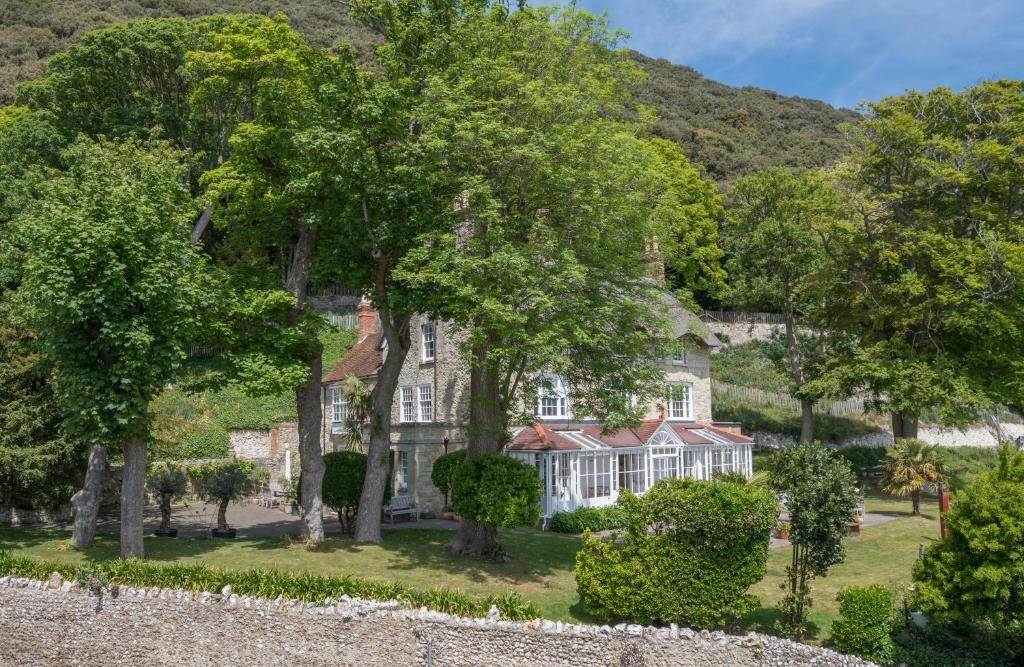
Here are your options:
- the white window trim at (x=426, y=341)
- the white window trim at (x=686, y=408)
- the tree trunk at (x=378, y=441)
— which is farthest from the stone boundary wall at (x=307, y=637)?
the white window trim at (x=686, y=408)

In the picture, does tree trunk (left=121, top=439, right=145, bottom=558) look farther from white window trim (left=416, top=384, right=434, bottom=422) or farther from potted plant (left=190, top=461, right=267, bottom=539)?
white window trim (left=416, top=384, right=434, bottom=422)

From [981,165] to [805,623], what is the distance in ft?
77.8

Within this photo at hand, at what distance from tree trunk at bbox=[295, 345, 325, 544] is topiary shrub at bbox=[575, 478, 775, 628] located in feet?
31.6

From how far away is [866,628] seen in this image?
12.5 m

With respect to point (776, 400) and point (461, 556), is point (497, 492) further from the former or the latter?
point (776, 400)

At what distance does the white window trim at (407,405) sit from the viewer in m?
30.1

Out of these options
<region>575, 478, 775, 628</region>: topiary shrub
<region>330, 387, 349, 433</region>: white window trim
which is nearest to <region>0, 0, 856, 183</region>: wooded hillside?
<region>330, 387, 349, 433</region>: white window trim

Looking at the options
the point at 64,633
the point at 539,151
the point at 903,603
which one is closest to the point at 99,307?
the point at 64,633

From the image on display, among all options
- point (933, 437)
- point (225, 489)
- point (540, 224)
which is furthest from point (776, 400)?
point (225, 489)

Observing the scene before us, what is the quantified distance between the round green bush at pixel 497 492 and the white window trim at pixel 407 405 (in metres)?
12.5

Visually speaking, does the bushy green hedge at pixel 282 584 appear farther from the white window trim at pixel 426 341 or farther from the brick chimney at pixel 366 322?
the brick chimney at pixel 366 322

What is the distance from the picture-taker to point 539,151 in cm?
1605

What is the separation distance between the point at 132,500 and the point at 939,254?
29.5 metres

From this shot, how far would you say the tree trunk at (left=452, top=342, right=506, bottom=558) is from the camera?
59.9 ft
